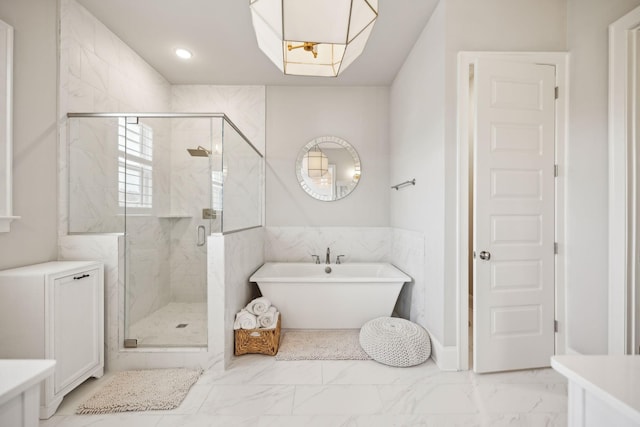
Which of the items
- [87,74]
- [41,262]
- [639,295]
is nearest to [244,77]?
[87,74]

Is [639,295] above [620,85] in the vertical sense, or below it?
below

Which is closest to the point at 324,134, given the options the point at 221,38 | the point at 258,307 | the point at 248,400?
the point at 221,38

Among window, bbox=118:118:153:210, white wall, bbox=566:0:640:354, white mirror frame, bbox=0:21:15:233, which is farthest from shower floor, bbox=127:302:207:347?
white wall, bbox=566:0:640:354

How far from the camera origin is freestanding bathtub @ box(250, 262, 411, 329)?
2.69 m

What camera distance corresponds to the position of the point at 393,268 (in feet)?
10.4

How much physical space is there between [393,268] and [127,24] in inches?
135

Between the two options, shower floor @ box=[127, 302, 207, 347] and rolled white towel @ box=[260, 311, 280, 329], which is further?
rolled white towel @ box=[260, 311, 280, 329]

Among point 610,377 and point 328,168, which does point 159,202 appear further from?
point 610,377

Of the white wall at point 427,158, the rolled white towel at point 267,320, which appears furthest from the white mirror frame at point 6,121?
the white wall at point 427,158

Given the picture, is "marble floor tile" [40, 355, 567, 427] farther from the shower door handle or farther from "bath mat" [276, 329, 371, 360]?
the shower door handle

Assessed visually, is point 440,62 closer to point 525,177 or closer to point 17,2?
point 525,177

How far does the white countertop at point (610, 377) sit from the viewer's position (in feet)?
1.90

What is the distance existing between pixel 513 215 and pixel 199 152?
2.77 m

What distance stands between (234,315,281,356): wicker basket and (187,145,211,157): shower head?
1.59 metres
